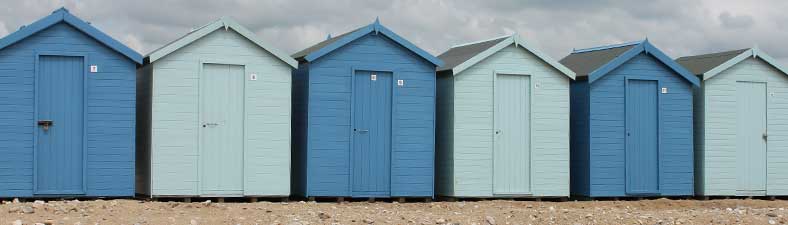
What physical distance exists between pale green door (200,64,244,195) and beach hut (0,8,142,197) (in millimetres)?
1148

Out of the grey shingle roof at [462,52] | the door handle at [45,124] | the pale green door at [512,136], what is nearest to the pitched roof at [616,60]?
the pale green door at [512,136]

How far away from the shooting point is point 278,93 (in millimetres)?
18281

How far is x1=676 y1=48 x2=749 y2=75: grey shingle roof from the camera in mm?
21391

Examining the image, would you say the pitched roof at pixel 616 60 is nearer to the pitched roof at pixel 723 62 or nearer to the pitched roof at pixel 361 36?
the pitched roof at pixel 723 62

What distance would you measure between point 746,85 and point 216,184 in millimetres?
10227

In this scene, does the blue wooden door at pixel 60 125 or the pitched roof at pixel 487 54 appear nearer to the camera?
the blue wooden door at pixel 60 125

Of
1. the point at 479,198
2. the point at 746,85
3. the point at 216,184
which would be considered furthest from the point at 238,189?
the point at 746,85

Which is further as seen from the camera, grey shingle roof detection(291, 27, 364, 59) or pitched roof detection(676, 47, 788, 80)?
pitched roof detection(676, 47, 788, 80)

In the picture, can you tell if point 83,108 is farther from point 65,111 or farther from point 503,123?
point 503,123

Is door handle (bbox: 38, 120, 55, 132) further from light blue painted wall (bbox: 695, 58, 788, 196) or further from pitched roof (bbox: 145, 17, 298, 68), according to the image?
light blue painted wall (bbox: 695, 58, 788, 196)

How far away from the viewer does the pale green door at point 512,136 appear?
64.2ft

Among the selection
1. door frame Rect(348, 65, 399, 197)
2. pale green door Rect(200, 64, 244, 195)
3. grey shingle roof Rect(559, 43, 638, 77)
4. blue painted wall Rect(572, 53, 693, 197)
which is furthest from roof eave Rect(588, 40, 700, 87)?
pale green door Rect(200, 64, 244, 195)

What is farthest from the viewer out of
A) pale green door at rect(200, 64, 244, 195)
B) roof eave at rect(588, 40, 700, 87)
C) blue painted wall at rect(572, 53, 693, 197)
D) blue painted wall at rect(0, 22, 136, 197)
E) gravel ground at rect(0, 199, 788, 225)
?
blue painted wall at rect(572, 53, 693, 197)

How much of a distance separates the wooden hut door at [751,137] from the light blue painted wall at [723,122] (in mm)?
103
